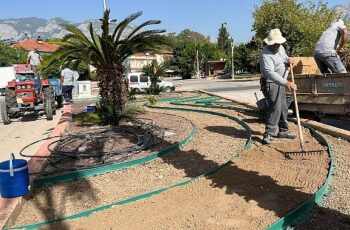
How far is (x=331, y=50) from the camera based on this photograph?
8.66 m

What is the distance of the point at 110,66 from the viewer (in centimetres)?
1076

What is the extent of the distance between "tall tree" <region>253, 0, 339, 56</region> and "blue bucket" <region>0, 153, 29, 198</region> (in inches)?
1098

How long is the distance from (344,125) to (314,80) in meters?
1.45

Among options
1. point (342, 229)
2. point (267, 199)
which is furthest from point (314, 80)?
point (342, 229)

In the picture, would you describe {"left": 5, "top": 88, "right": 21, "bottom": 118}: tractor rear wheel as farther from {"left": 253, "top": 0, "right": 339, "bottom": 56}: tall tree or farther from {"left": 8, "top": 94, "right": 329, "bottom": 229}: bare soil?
{"left": 253, "top": 0, "right": 339, "bottom": 56}: tall tree

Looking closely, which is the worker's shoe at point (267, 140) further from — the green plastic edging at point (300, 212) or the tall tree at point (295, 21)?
the tall tree at point (295, 21)

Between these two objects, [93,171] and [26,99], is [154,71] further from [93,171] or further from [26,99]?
[93,171]

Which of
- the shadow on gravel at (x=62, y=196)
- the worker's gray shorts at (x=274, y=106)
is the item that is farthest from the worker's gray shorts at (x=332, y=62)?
the shadow on gravel at (x=62, y=196)

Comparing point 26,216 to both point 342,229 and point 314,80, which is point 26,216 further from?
point 314,80

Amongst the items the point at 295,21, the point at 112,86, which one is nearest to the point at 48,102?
the point at 112,86

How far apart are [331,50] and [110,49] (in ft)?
17.4

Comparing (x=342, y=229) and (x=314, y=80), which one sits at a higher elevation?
(x=314, y=80)

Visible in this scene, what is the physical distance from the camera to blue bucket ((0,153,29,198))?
4.81 meters

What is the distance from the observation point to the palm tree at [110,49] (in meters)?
10.3
